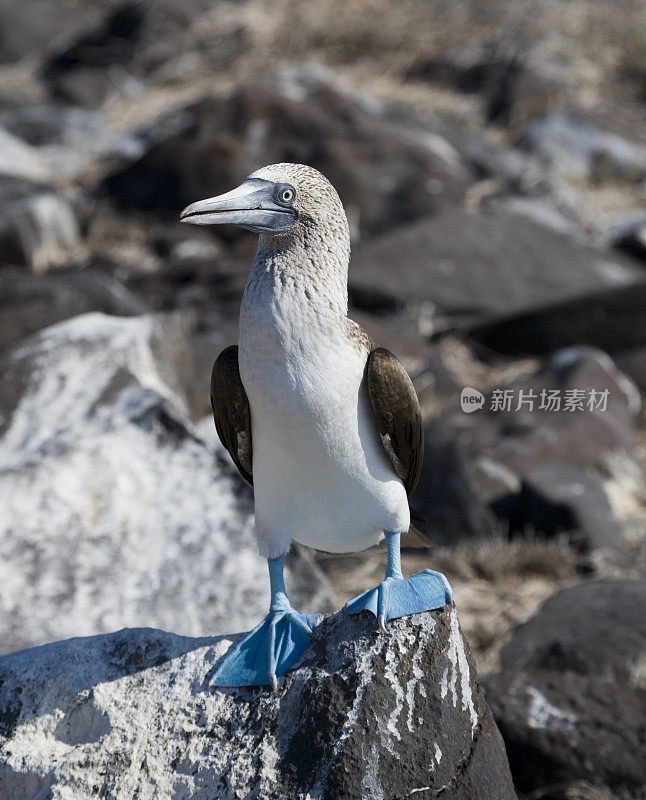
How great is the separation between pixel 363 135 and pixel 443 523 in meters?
6.33

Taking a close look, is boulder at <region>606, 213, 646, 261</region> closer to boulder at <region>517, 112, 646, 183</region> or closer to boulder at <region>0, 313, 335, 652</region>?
boulder at <region>517, 112, 646, 183</region>

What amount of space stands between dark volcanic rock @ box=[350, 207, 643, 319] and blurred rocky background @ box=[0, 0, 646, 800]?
3cm

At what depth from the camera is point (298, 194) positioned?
110 inches

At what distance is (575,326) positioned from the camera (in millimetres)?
8828

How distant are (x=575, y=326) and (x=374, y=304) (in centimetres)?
189

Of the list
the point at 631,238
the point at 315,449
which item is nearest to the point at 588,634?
the point at 315,449

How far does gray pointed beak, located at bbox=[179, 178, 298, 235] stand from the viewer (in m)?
2.69

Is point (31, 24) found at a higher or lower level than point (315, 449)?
lower

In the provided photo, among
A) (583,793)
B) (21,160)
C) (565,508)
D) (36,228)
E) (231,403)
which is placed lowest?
(21,160)

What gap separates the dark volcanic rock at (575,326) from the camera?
8648 mm

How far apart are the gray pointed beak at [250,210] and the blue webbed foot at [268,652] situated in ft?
3.87

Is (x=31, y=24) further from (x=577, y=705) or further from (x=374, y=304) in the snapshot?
(x=577, y=705)

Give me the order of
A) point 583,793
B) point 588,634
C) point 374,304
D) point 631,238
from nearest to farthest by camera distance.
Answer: point 583,793 → point 588,634 → point 374,304 → point 631,238

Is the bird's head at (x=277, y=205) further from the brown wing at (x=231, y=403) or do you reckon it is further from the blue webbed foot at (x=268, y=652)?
the blue webbed foot at (x=268, y=652)
